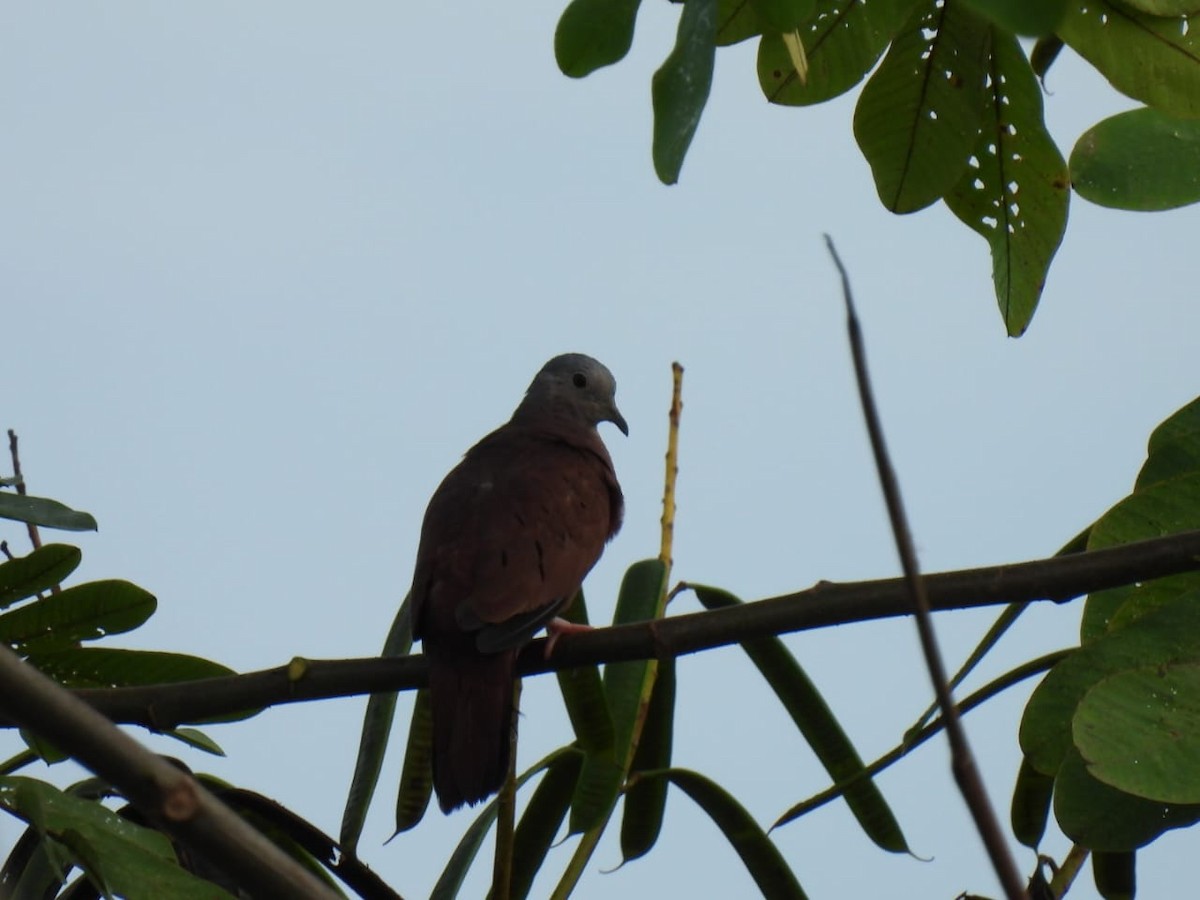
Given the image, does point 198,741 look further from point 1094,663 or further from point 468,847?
point 1094,663

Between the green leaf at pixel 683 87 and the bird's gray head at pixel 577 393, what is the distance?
3749 mm

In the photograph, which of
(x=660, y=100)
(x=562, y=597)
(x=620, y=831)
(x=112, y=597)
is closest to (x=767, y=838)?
(x=620, y=831)

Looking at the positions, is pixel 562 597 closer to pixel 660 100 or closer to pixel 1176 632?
pixel 1176 632

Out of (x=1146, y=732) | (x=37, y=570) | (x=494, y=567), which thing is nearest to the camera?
(x=1146, y=732)

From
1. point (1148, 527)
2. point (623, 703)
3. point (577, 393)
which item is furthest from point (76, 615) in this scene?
point (577, 393)

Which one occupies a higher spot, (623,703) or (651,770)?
(623,703)

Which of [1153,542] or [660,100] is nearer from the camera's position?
[660,100]

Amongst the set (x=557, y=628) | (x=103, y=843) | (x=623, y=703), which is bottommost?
(x=103, y=843)

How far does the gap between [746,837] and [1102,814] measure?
91 centimetres

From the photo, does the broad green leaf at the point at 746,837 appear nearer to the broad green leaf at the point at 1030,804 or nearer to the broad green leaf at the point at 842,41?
the broad green leaf at the point at 1030,804

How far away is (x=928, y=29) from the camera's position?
2.52 m

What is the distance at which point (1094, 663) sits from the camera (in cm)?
216

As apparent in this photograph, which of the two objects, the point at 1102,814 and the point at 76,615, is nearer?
the point at 1102,814

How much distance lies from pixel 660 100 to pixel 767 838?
1.78 metres
